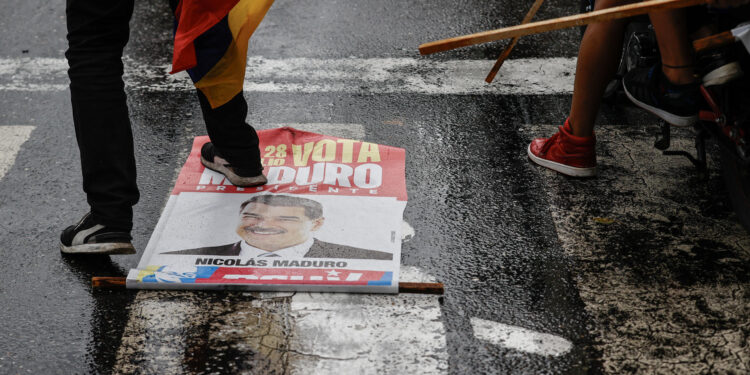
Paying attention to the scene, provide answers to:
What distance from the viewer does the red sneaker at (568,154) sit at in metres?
3.03

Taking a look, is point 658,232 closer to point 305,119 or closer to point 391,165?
point 391,165

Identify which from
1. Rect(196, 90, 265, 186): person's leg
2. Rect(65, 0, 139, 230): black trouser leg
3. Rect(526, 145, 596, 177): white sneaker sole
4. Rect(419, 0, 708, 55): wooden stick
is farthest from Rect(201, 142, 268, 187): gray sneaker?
Rect(526, 145, 596, 177): white sneaker sole

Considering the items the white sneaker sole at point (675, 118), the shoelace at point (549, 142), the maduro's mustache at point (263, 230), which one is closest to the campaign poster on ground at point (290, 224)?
the maduro's mustache at point (263, 230)

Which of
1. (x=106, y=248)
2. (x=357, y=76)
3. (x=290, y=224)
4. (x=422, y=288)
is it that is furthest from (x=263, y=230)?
(x=357, y=76)

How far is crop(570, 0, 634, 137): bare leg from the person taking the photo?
2.88 metres

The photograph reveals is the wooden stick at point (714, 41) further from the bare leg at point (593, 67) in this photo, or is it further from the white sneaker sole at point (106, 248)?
the white sneaker sole at point (106, 248)

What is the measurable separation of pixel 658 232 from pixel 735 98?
0.52 metres

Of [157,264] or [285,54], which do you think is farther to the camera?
[285,54]

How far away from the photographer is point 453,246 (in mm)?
2650

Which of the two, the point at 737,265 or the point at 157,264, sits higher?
the point at 737,265

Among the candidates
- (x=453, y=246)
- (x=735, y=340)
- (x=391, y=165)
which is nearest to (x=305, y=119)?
(x=391, y=165)

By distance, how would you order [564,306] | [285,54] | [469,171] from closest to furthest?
1. [564,306]
2. [469,171]
3. [285,54]

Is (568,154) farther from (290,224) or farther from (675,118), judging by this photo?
(290,224)

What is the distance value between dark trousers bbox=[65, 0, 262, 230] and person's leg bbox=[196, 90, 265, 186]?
38 cm
